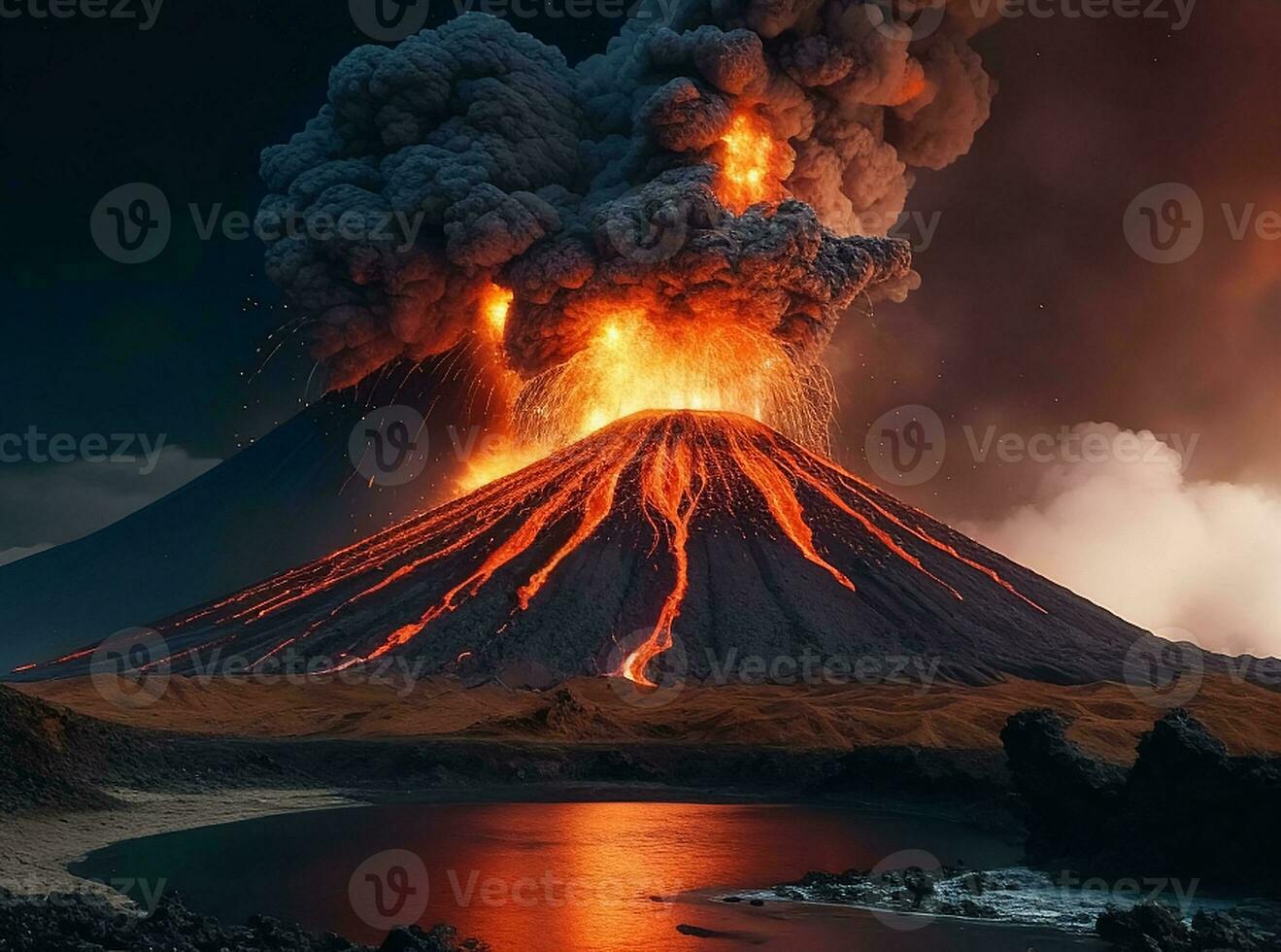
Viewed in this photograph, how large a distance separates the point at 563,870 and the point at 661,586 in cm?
5017

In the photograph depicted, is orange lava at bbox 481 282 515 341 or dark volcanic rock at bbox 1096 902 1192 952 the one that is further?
orange lava at bbox 481 282 515 341

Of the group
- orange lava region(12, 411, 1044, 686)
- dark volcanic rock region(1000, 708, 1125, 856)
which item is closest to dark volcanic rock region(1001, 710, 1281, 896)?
dark volcanic rock region(1000, 708, 1125, 856)

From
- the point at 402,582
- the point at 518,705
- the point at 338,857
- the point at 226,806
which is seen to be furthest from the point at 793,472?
the point at 338,857

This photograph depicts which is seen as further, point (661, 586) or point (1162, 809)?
point (661, 586)

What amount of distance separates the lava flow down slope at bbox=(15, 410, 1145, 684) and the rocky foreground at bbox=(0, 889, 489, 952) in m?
47.9

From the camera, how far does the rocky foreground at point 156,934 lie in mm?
19406

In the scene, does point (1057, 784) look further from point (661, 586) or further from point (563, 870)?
point (661, 586)

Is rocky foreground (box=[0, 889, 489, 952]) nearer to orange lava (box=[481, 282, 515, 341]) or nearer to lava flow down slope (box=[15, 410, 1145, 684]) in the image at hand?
lava flow down slope (box=[15, 410, 1145, 684])

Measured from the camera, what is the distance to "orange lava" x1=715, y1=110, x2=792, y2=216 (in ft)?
286

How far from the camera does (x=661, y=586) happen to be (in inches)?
3105

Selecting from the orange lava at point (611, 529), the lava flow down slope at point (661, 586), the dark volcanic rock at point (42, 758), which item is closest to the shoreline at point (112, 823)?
the dark volcanic rock at point (42, 758)

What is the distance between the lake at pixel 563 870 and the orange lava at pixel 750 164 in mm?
53865

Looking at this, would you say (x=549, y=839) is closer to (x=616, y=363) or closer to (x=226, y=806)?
(x=226, y=806)

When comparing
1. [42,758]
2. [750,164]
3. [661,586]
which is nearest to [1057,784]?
[42,758]
